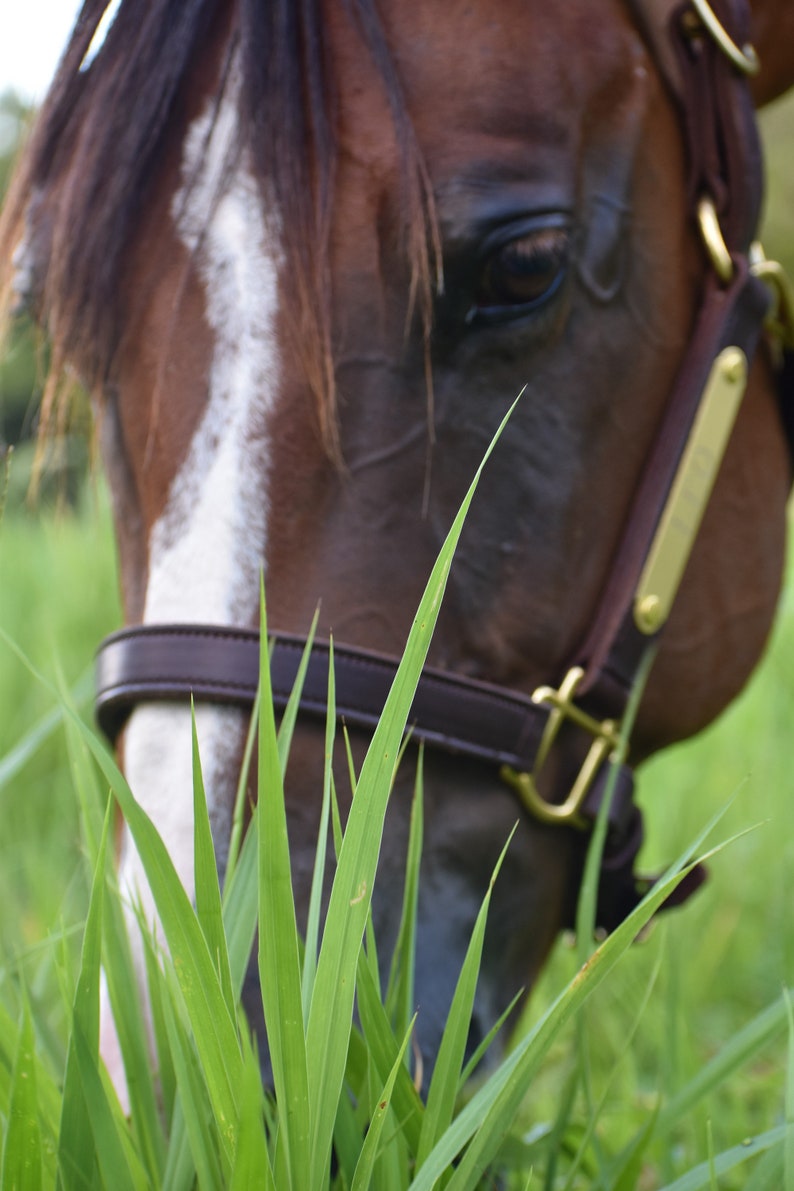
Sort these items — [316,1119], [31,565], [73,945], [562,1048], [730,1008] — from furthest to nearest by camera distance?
[31,565]
[730,1008]
[562,1048]
[73,945]
[316,1119]

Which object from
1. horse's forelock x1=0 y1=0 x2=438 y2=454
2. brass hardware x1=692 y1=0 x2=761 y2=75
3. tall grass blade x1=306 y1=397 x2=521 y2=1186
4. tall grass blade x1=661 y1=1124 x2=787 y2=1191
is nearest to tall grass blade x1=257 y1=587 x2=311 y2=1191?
tall grass blade x1=306 y1=397 x2=521 y2=1186

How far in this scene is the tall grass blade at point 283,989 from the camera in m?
0.51

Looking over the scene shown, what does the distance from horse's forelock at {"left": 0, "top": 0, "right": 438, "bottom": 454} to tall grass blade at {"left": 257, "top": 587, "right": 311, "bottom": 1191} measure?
420 millimetres

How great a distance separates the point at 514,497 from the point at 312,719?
10.8 inches

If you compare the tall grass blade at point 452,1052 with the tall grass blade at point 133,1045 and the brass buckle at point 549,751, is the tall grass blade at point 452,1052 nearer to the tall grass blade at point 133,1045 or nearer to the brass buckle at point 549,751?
the tall grass blade at point 133,1045

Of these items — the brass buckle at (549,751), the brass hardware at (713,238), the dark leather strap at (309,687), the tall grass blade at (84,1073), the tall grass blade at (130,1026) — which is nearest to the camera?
the tall grass blade at (84,1073)

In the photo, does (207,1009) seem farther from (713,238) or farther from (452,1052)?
(713,238)

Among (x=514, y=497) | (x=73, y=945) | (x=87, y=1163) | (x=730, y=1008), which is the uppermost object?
(x=514, y=497)

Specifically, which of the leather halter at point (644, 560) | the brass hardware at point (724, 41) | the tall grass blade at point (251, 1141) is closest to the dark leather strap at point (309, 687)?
the leather halter at point (644, 560)

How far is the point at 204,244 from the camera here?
0.90 metres

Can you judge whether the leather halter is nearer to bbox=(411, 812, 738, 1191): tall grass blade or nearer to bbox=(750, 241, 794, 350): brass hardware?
bbox=(750, 241, 794, 350): brass hardware

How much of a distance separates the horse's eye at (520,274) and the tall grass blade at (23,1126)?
0.65m

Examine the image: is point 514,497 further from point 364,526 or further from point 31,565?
point 31,565

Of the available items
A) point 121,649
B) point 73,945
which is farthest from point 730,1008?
point 121,649
